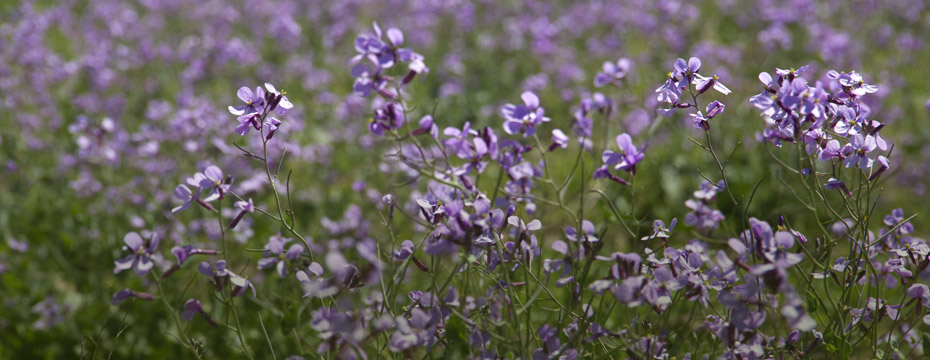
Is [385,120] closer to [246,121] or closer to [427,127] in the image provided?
[427,127]

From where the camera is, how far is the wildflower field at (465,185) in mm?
1732

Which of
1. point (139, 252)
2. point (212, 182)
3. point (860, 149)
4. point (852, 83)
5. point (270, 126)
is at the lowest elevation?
point (139, 252)

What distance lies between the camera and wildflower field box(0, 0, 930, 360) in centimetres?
173

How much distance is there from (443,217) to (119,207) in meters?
3.05

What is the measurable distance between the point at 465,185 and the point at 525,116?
30cm

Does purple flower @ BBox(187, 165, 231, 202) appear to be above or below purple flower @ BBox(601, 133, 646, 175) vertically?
below

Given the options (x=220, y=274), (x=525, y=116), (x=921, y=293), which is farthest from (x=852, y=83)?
(x=220, y=274)

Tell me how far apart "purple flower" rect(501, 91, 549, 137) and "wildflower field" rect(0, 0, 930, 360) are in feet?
0.04

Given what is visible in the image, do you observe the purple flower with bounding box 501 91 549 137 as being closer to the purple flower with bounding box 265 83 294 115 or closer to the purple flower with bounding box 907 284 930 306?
the purple flower with bounding box 265 83 294 115

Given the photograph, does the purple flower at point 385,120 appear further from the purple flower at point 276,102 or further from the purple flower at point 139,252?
the purple flower at point 139,252

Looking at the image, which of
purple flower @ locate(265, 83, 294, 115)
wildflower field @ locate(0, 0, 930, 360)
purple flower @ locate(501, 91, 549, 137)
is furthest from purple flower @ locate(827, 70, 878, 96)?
purple flower @ locate(265, 83, 294, 115)

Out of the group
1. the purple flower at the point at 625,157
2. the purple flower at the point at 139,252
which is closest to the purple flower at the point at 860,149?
the purple flower at the point at 625,157

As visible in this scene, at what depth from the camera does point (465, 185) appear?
2.07 meters

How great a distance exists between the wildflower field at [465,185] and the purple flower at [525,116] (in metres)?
0.01
